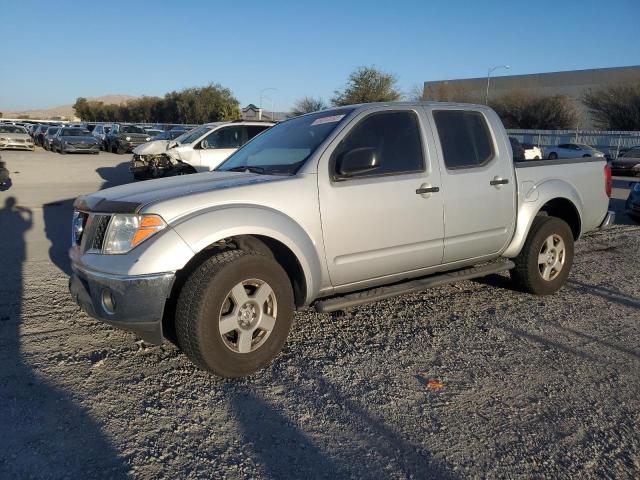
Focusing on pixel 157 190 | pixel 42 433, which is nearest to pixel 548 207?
pixel 157 190

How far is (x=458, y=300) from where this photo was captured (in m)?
5.31

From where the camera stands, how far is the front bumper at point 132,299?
3215 mm

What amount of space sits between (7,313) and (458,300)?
4.18 meters

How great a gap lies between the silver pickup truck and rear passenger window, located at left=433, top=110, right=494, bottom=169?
0.01 meters

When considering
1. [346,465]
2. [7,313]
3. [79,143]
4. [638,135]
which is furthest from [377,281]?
[638,135]

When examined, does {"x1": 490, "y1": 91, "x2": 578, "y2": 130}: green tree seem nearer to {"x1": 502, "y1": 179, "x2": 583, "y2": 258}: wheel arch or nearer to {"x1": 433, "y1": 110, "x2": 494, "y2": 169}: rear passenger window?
{"x1": 502, "y1": 179, "x2": 583, "y2": 258}: wheel arch

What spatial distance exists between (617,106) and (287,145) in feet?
169

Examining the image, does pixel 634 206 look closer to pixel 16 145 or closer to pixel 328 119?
pixel 328 119

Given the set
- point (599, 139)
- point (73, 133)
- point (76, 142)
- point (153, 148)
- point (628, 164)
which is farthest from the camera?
point (599, 139)

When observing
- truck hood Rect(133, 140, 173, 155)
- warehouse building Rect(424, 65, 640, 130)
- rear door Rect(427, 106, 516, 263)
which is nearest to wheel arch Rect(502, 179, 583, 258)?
rear door Rect(427, 106, 516, 263)

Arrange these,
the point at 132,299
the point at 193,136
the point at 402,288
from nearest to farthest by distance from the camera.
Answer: the point at 132,299 → the point at 402,288 → the point at 193,136

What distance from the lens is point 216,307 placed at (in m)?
3.34

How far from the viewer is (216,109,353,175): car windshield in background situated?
4129mm

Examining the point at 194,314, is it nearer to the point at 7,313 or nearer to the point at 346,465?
the point at 346,465
